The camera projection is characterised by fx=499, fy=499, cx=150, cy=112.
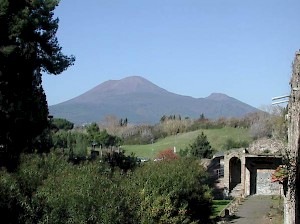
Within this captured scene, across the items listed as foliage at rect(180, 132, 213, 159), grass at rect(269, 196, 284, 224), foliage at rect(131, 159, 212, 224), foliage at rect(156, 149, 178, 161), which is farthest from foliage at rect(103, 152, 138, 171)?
foliage at rect(180, 132, 213, 159)

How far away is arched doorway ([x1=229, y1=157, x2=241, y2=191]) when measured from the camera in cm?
4788

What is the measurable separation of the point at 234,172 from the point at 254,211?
15.2 m

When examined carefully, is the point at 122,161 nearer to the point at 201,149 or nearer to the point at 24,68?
the point at 24,68

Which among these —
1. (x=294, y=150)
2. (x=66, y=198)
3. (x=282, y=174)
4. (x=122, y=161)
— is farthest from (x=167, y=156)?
(x=66, y=198)

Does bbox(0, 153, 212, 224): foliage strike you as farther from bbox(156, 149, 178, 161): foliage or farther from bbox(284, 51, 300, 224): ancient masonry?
bbox(156, 149, 178, 161): foliage

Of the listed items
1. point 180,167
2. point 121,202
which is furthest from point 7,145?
point 121,202

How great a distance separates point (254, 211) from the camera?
32969mm

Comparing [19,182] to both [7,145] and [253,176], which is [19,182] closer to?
[7,145]

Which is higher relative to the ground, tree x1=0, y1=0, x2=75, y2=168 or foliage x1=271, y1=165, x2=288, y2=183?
tree x1=0, y1=0, x2=75, y2=168

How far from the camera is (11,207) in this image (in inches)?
363

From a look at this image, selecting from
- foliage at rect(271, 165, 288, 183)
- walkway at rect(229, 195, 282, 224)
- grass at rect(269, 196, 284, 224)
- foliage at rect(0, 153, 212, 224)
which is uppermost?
foliage at rect(271, 165, 288, 183)

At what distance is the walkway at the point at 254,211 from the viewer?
27.6m

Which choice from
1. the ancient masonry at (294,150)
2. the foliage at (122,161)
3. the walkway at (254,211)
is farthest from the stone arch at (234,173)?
the ancient masonry at (294,150)

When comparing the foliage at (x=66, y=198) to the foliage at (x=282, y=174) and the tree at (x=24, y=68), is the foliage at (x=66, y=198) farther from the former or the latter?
the tree at (x=24, y=68)
